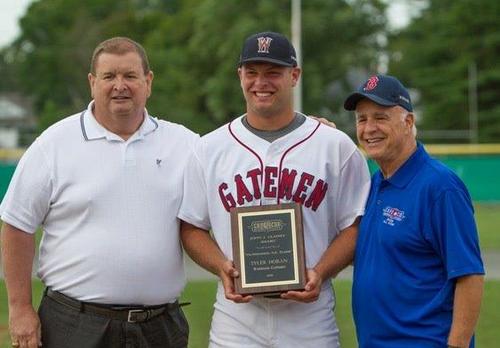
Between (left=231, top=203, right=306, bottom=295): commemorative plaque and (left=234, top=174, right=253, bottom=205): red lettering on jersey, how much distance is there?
117 mm

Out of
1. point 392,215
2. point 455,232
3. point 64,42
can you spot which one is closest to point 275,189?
point 392,215

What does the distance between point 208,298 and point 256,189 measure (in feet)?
19.1

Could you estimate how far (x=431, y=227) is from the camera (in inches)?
156

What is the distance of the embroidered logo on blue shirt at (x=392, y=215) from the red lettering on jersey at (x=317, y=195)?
397mm

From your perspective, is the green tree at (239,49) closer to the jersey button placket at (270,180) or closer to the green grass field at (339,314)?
the green grass field at (339,314)

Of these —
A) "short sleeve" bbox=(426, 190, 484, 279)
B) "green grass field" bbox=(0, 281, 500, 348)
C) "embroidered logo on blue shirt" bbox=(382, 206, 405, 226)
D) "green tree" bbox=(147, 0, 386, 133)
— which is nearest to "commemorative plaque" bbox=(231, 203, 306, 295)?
"embroidered logo on blue shirt" bbox=(382, 206, 405, 226)

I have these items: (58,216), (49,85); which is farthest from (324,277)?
(49,85)

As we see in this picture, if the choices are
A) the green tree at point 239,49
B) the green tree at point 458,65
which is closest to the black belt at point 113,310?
the green tree at point 458,65

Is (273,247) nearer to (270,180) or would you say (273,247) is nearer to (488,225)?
(270,180)

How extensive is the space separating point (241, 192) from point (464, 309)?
1100 mm

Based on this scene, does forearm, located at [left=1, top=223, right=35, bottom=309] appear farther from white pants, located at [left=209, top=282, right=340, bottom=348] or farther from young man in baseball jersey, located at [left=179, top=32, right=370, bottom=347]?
white pants, located at [left=209, top=282, right=340, bottom=348]

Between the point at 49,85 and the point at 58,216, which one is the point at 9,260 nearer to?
the point at 58,216

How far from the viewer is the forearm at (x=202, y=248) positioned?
446 centimetres

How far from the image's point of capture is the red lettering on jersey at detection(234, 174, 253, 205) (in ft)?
14.5
